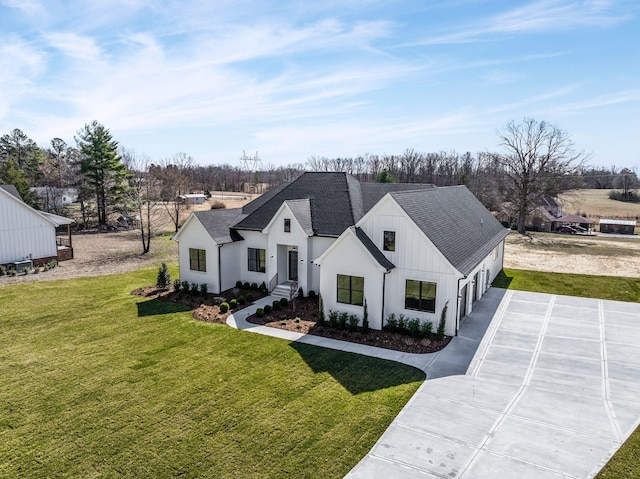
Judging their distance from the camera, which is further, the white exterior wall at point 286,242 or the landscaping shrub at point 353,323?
the white exterior wall at point 286,242

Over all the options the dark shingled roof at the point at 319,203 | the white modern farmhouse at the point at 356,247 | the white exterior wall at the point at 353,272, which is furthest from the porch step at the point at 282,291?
the white exterior wall at the point at 353,272

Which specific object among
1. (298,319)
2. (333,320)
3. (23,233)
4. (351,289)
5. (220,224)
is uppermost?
(220,224)

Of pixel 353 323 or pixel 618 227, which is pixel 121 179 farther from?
pixel 618 227

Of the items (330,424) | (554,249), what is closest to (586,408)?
(330,424)

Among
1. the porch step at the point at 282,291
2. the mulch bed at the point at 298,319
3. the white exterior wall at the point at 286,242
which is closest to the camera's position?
the mulch bed at the point at 298,319

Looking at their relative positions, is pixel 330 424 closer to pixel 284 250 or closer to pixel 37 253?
pixel 284 250

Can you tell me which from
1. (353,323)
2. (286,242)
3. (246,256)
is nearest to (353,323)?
(353,323)

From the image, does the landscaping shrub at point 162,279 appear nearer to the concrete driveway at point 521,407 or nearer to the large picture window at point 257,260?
the large picture window at point 257,260
